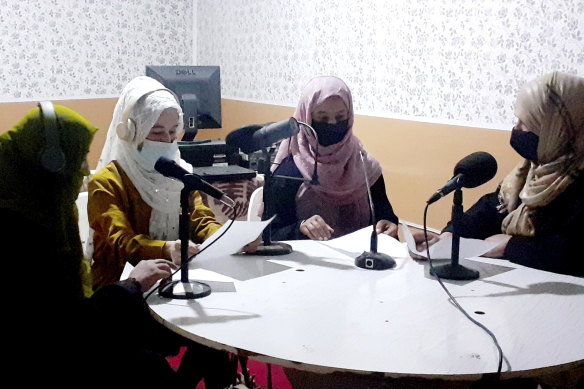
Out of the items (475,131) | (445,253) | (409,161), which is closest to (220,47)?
(409,161)

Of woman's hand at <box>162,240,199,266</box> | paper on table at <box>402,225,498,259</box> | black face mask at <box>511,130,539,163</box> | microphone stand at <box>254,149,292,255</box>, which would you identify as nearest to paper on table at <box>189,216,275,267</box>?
woman's hand at <box>162,240,199,266</box>

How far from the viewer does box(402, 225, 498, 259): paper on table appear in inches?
71.4

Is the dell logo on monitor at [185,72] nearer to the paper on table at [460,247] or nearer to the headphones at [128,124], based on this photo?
the headphones at [128,124]

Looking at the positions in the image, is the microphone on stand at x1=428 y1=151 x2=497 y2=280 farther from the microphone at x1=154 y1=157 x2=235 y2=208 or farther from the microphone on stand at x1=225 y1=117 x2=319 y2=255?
the microphone at x1=154 y1=157 x2=235 y2=208

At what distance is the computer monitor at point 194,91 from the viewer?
3484 millimetres

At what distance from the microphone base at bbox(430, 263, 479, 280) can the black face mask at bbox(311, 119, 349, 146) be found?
35.4 inches

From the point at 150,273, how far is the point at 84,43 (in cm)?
391

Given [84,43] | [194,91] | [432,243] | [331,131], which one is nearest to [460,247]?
[432,243]

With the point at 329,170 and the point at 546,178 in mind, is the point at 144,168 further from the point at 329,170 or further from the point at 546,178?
the point at 546,178

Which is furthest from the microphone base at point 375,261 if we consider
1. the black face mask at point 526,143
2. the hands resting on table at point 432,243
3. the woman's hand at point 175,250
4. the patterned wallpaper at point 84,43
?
the patterned wallpaper at point 84,43

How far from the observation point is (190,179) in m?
1.57

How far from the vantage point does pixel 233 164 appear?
3.65 m

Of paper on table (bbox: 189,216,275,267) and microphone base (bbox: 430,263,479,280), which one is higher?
paper on table (bbox: 189,216,275,267)

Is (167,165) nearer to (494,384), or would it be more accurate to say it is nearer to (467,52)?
(494,384)
